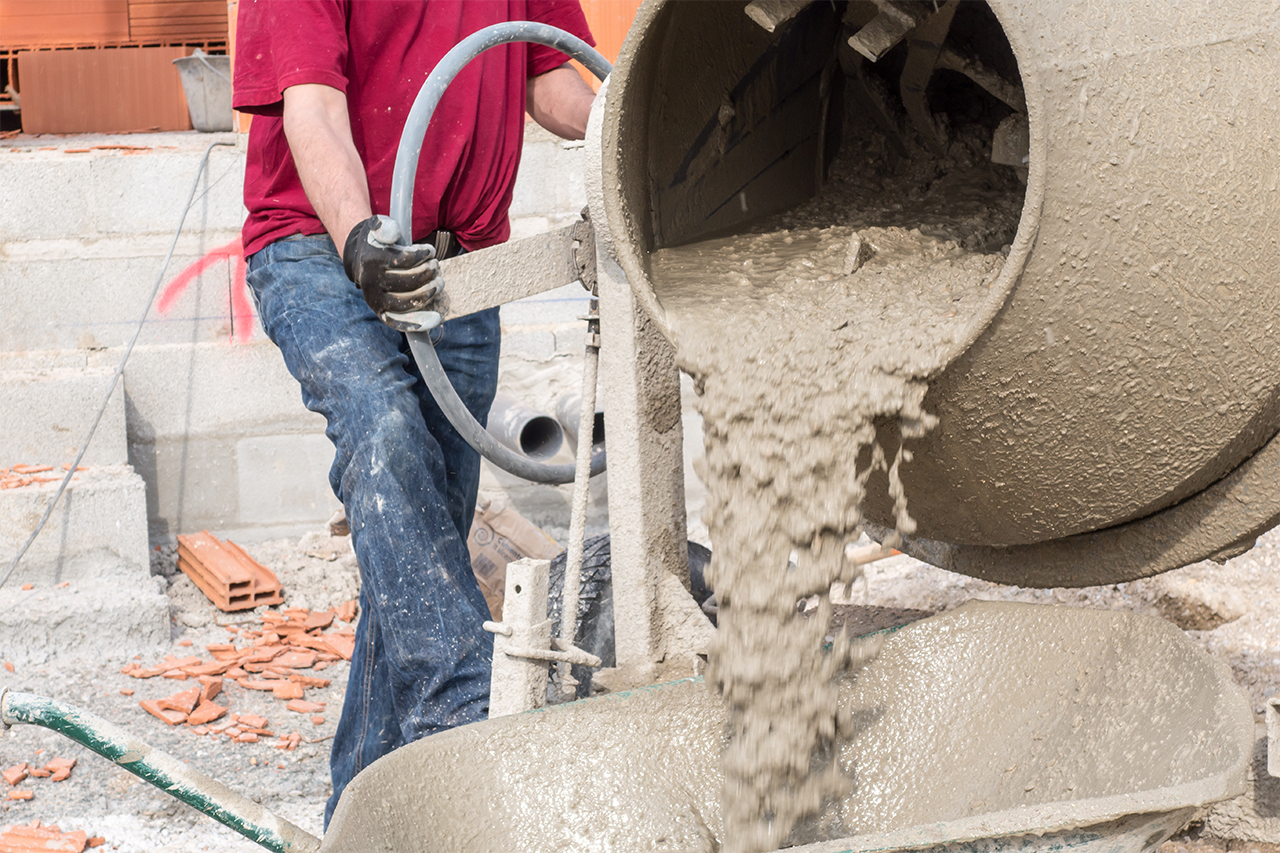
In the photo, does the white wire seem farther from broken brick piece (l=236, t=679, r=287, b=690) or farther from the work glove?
the work glove

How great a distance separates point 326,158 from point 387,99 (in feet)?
1.03

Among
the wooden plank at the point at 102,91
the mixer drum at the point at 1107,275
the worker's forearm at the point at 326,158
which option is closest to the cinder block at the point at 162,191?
the wooden plank at the point at 102,91

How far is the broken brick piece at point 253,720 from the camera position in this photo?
117 inches

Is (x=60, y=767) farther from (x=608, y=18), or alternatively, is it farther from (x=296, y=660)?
(x=608, y=18)

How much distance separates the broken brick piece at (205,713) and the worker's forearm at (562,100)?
64.5 inches

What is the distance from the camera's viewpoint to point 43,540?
3473mm

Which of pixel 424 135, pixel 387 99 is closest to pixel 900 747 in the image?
pixel 424 135

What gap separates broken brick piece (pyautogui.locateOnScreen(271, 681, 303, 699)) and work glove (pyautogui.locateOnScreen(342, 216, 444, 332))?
1.56 m

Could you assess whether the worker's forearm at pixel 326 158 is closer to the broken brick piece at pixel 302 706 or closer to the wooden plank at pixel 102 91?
the broken brick piece at pixel 302 706

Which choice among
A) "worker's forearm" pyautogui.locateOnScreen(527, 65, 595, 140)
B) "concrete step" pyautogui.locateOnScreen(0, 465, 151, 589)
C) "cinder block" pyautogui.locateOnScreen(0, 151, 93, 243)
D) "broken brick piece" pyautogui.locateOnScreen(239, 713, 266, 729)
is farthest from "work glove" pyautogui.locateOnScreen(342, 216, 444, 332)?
"cinder block" pyautogui.locateOnScreen(0, 151, 93, 243)

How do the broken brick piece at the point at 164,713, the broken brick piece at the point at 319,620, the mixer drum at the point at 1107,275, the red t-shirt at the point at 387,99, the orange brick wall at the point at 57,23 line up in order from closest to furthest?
the mixer drum at the point at 1107,275, the red t-shirt at the point at 387,99, the broken brick piece at the point at 164,713, the broken brick piece at the point at 319,620, the orange brick wall at the point at 57,23

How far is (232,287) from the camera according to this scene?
13.0 ft

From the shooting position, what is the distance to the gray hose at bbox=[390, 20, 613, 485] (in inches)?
74.6

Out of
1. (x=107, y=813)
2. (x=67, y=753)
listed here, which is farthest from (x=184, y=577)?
(x=107, y=813)
